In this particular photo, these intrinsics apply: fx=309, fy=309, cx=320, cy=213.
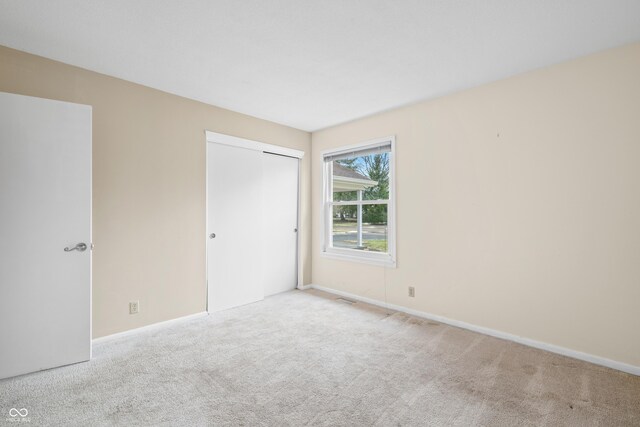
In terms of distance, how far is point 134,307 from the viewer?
305 cm

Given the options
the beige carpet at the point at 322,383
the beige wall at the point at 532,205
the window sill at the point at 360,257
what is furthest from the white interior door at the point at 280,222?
the beige wall at the point at 532,205

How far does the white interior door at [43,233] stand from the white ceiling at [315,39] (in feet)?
2.05

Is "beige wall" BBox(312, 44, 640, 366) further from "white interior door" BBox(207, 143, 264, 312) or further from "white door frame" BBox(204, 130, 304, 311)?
"white interior door" BBox(207, 143, 264, 312)

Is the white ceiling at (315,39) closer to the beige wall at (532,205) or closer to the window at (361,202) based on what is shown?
the beige wall at (532,205)

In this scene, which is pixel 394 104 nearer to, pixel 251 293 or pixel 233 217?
pixel 233 217

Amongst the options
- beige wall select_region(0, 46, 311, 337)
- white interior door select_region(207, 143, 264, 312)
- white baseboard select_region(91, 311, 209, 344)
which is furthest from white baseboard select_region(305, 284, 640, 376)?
beige wall select_region(0, 46, 311, 337)

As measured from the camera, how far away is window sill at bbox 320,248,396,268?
3938 millimetres

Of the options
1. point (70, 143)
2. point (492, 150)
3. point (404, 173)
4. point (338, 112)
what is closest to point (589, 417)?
point (492, 150)

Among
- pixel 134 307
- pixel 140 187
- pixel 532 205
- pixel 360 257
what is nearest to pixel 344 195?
pixel 360 257

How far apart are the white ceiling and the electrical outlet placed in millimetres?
2185

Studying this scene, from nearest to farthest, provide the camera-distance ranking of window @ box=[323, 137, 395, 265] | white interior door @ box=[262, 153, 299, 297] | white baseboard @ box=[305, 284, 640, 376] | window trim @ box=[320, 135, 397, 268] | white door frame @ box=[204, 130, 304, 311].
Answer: white baseboard @ box=[305, 284, 640, 376] < white door frame @ box=[204, 130, 304, 311] < window trim @ box=[320, 135, 397, 268] < window @ box=[323, 137, 395, 265] < white interior door @ box=[262, 153, 299, 297]

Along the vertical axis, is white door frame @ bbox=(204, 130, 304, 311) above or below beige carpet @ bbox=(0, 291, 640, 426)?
above

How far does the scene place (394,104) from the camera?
11.9ft

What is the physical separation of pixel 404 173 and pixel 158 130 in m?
2.79
